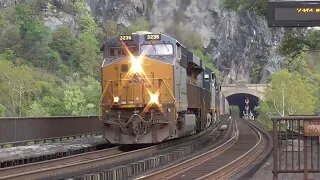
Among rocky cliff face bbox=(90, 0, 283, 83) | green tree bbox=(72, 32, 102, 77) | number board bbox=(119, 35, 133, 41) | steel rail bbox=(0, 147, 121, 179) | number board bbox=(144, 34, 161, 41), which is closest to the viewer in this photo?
steel rail bbox=(0, 147, 121, 179)

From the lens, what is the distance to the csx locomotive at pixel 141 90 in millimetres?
20984

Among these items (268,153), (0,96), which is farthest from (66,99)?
(268,153)

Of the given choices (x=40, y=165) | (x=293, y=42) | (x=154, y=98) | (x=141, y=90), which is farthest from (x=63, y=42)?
(x=40, y=165)

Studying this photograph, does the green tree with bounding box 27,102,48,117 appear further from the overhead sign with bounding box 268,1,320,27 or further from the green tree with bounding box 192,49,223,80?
the overhead sign with bounding box 268,1,320,27

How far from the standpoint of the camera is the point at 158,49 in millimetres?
21828

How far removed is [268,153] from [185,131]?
4.81 meters

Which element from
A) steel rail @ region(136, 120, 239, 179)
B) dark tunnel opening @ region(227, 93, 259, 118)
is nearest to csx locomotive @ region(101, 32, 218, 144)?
steel rail @ region(136, 120, 239, 179)

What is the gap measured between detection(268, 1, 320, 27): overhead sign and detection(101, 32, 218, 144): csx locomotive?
8061 millimetres

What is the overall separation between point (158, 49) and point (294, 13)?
9134 millimetres

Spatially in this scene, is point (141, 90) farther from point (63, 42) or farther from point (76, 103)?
point (63, 42)

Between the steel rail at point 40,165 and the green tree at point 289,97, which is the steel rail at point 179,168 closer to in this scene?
the steel rail at point 40,165

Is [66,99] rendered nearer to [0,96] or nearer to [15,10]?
[0,96]

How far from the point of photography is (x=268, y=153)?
19781 millimetres

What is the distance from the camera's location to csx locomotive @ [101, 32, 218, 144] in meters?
21.0
